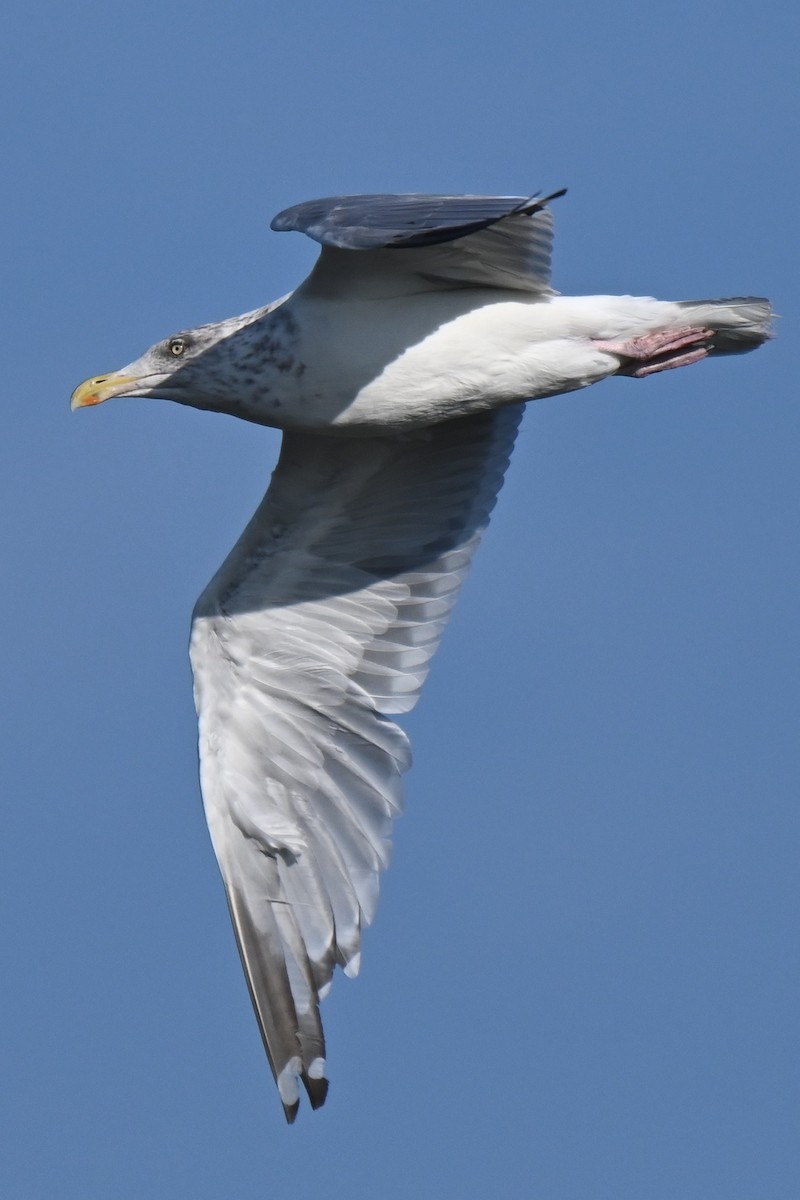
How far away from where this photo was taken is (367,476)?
1171 centimetres

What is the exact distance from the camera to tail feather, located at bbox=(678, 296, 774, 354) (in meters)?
10.7

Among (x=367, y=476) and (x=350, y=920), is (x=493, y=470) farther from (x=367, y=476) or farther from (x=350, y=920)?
(x=350, y=920)

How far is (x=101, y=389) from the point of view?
430 inches

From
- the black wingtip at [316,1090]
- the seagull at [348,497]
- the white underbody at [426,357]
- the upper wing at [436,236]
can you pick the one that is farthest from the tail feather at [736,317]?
the black wingtip at [316,1090]

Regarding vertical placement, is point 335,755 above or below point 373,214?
below

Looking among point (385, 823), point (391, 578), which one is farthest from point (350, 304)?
point (385, 823)

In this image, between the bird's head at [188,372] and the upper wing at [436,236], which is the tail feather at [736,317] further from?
the bird's head at [188,372]

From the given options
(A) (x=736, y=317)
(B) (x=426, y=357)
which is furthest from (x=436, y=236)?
(A) (x=736, y=317)

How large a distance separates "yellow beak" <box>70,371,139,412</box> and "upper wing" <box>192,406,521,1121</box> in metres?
1.06

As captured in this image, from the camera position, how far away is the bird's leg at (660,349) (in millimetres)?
10484

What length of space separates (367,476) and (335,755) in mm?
1512

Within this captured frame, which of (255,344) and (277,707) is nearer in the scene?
(255,344)

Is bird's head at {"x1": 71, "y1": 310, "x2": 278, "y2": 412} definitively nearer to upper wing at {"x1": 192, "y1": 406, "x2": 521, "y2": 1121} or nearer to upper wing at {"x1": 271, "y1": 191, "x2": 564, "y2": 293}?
upper wing at {"x1": 271, "y1": 191, "x2": 564, "y2": 293}

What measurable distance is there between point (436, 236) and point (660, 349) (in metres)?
1.96
